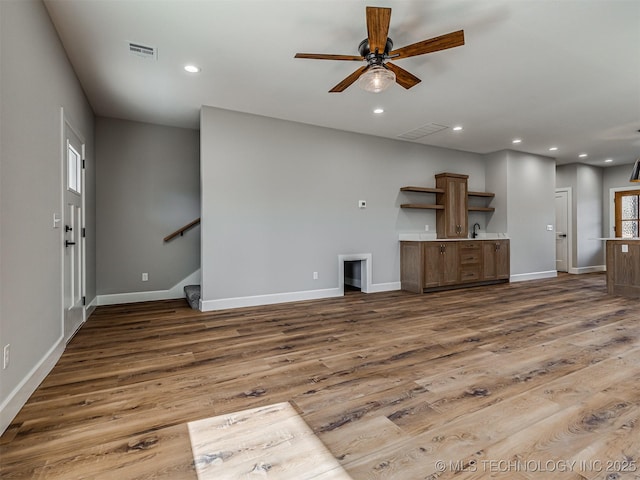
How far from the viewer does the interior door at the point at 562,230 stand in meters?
8.05

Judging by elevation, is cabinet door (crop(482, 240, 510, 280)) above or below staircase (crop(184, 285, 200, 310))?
above

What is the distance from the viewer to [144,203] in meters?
4.91

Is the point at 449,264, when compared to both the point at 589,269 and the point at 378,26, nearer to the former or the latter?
the point at 378,26

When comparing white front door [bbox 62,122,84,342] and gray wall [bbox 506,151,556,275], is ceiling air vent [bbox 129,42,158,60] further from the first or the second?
gray wall [bbox 506,151,556,275]

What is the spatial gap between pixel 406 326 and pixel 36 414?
10.1 ft

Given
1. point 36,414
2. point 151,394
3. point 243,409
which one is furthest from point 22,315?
point 243,409

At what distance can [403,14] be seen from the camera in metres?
2.46

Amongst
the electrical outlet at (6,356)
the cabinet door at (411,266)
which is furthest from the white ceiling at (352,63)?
the electrical outlet at (6,356)

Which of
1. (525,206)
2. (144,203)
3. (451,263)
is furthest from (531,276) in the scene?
(144,203)

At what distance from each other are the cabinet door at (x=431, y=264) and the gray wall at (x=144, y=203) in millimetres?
3813

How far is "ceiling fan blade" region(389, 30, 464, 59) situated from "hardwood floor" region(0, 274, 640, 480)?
94.5 inches

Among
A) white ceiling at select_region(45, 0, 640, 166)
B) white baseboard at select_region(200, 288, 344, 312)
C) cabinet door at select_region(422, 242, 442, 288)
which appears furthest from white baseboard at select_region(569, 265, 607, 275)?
white baseboard at select_region(200, 288, 344, 312)

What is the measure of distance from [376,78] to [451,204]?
160 inches

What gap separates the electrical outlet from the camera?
171 cm
